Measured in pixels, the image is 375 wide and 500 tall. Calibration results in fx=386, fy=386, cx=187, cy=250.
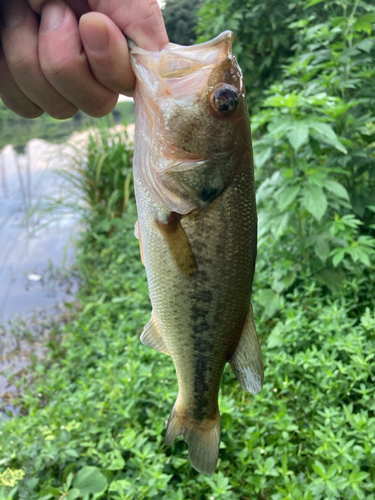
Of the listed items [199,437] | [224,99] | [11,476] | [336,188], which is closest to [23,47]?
[224,99]

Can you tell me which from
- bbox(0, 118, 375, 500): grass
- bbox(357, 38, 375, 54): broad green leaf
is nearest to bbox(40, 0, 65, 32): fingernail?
bbox(0, 118, 375, 500): grass

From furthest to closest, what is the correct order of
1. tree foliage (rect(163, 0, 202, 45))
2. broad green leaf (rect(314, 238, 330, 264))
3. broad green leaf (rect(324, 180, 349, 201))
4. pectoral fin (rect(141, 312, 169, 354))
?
tree foliage (rect(163, 0, 202, 45))
broad green leaf (rect(314, 238, 330, 264))
broad green leaf (rect(324, 180, 349, 201))
pectoral fin (rect(141, 312, 169, 354))

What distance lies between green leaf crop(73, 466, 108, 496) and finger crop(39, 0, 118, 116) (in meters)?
1.69

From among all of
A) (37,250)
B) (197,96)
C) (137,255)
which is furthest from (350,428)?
(37,250)

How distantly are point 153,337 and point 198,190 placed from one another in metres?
0.58

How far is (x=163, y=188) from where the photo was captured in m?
1.19

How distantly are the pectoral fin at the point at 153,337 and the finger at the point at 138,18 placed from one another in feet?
2.96

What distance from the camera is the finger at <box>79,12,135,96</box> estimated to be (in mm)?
1036

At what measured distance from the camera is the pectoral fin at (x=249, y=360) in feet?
4.12

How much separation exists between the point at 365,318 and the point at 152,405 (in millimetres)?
1360

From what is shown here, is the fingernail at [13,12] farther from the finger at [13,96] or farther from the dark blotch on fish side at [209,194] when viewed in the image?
the dark blotch on fish side at [209,194]

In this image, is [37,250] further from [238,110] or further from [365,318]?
[238,110]

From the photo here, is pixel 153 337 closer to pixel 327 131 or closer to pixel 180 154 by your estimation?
pixel 180 154

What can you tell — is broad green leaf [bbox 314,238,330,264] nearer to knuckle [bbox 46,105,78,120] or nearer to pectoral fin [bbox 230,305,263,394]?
pectoral fin [bbox 230,305,263,394]
